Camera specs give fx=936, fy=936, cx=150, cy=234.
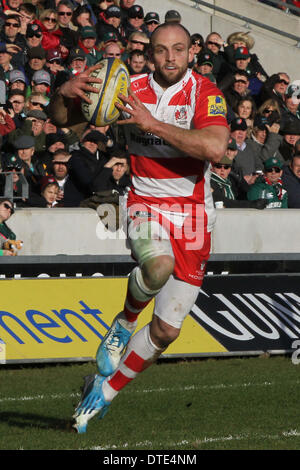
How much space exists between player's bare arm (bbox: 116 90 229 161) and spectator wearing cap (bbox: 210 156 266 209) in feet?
22.6

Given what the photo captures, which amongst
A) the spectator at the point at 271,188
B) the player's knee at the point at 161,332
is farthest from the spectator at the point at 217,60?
the player's knee at the point at 161,332

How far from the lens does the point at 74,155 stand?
12.6 m

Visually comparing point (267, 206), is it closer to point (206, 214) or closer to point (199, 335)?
point (199, 335)

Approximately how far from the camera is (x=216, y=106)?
650 cm

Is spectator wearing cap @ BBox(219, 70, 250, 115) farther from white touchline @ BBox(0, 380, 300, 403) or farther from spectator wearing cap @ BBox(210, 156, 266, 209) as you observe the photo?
white touchline @ BBox(0, 380, 300, 403)

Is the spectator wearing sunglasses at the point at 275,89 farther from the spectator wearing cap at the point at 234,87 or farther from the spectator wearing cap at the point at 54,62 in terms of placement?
the spectator wearing cap at the point at 54,62

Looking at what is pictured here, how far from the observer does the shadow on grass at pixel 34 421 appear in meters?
7.15

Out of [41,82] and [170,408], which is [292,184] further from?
[170,408]

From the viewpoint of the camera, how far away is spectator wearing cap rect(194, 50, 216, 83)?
16.5 metres

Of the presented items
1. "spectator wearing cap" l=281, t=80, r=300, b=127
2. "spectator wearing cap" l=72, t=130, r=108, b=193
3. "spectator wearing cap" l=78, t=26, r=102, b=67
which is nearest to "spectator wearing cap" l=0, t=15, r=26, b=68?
"spectator wearing cap" l=78, t=26, r=102, b=67

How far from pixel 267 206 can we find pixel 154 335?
7.18 meters

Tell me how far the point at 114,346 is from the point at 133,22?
39.4 ft

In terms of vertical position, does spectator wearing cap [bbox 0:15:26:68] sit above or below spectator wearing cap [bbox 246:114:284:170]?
above
